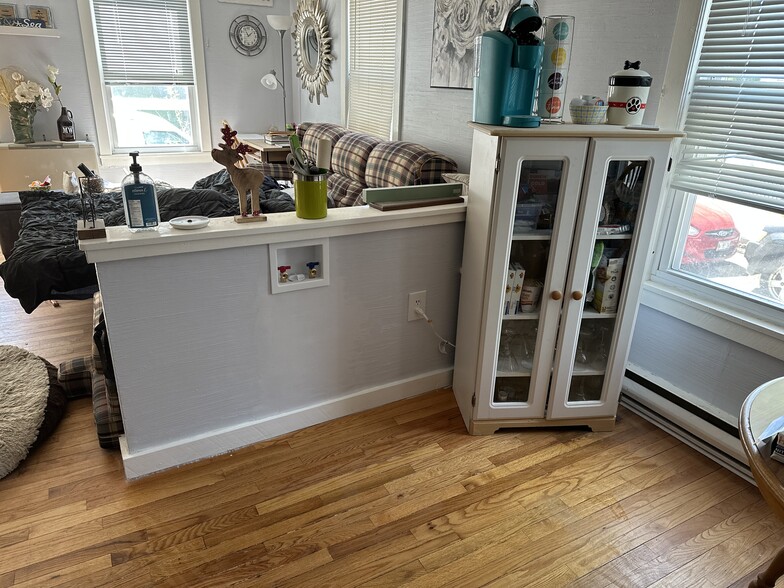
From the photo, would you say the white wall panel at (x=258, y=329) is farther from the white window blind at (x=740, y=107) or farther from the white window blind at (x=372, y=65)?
the white window blind at (x=372, y=65)

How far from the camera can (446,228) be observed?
7.84 feet

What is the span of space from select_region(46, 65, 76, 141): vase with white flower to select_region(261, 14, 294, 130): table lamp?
73.3 inches

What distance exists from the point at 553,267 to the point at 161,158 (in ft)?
16.2

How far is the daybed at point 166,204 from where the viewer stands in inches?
101

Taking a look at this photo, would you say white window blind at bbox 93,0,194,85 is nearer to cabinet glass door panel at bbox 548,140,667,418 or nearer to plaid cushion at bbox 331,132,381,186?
plaid cushion at bbox 331,132,381,186

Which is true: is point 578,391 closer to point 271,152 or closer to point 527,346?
point 527,346

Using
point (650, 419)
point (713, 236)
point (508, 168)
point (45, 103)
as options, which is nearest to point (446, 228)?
point (508, 168)

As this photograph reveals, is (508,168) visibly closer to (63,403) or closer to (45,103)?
(63,403)

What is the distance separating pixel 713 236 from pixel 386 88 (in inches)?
103

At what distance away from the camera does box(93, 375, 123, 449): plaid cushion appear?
6.88 feet

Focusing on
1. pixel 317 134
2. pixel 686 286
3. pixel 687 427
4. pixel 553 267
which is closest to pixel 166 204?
pixel 317 134

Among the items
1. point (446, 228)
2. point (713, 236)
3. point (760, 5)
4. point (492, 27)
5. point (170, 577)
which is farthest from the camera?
point (492, 27)

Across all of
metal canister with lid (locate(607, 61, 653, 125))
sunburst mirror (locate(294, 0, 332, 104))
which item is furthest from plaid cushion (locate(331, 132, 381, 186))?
metal canister with lid (locate(607, 61, 653, 125))

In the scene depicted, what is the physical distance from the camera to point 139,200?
1.78 m
